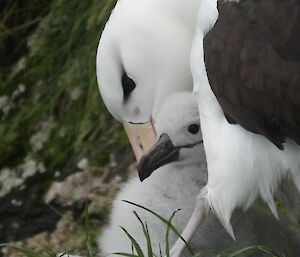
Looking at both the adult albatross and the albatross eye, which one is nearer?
the adult albatross

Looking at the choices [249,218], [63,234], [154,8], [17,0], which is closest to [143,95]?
[154,8]

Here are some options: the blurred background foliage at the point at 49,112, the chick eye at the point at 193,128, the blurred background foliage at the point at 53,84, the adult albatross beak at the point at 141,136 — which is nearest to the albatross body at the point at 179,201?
the chick eye at the point at 193,128

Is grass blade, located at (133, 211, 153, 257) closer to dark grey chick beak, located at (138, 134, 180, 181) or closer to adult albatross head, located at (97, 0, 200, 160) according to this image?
dark grey chick beak, located at (138, 134, 180, 181)

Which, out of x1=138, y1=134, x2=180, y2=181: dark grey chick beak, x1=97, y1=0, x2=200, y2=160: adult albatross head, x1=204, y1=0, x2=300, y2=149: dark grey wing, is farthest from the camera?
x1=97, y1=0, x2=200, y2=160: adult albatross head

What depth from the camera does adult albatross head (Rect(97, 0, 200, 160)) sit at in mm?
3744

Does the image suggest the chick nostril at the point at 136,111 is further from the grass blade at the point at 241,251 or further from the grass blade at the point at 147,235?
the grass blade at the point at 241,251

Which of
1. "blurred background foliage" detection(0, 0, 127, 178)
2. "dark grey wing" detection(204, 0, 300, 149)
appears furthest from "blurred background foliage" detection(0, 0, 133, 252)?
"dark grey wing" detection(204, 0, 300, 149)

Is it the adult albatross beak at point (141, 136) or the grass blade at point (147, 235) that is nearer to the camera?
the grass blade at point (147, 235)

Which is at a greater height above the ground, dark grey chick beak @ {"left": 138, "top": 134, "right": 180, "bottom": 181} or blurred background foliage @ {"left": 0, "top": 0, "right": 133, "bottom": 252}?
dark grey chick beak @ {"left": 138, "top": 134, "right": 180, "bottom": 181}

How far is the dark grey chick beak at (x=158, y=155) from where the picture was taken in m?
3.57

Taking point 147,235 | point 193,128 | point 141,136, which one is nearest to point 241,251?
point 147,235

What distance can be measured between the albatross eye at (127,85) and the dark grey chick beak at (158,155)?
259mm

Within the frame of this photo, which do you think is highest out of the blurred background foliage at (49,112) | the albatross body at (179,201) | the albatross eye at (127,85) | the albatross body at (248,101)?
the albatross body at (248,101)

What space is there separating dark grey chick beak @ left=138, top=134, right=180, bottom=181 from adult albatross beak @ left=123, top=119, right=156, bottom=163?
19 cm
